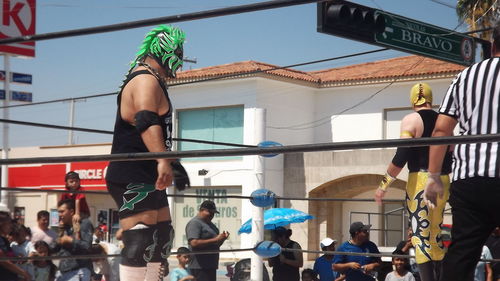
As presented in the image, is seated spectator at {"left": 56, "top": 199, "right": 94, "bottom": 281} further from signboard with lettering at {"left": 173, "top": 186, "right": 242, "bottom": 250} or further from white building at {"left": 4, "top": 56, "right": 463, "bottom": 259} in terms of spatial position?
signboard with lettering at {"left": 173, "top": 186, "right": 242, "bottom": 250}

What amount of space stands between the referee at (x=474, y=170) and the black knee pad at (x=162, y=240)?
1.13 meters

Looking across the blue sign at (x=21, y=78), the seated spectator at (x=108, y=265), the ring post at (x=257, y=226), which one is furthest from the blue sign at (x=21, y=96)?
the ring post at (x=257, y=226)

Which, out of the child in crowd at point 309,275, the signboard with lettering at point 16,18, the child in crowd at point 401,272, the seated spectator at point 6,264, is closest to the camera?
the seated spectator at point 6,264

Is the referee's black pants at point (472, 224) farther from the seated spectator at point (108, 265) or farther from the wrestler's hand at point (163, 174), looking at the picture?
the seated spectator at point (108, 265)

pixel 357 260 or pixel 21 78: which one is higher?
pixel 21 78

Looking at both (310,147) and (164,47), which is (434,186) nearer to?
(310,147)

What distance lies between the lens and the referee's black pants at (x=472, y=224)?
281cm

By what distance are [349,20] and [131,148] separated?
4.89 m

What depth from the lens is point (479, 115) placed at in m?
2.93

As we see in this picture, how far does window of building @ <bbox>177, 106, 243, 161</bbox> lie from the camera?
26266 millimetres

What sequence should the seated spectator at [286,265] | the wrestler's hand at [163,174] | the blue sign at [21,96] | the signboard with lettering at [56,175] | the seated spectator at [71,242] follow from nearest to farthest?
the wrestler's hand at [163,174] < the seated spectator at [71,242] < the seated spectator at [286,265] < the blue sign at [21,96] < the signboard with lettering at [56,175]

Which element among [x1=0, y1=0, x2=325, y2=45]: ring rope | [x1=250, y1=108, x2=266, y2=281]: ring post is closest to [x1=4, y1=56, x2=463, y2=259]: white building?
[x1=250, y1=108, x2=266, y2=281]: ring post

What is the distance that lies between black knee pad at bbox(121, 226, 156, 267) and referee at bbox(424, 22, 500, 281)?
116 cm

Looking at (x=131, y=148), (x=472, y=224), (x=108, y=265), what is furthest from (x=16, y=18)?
(x=472, y=224)
